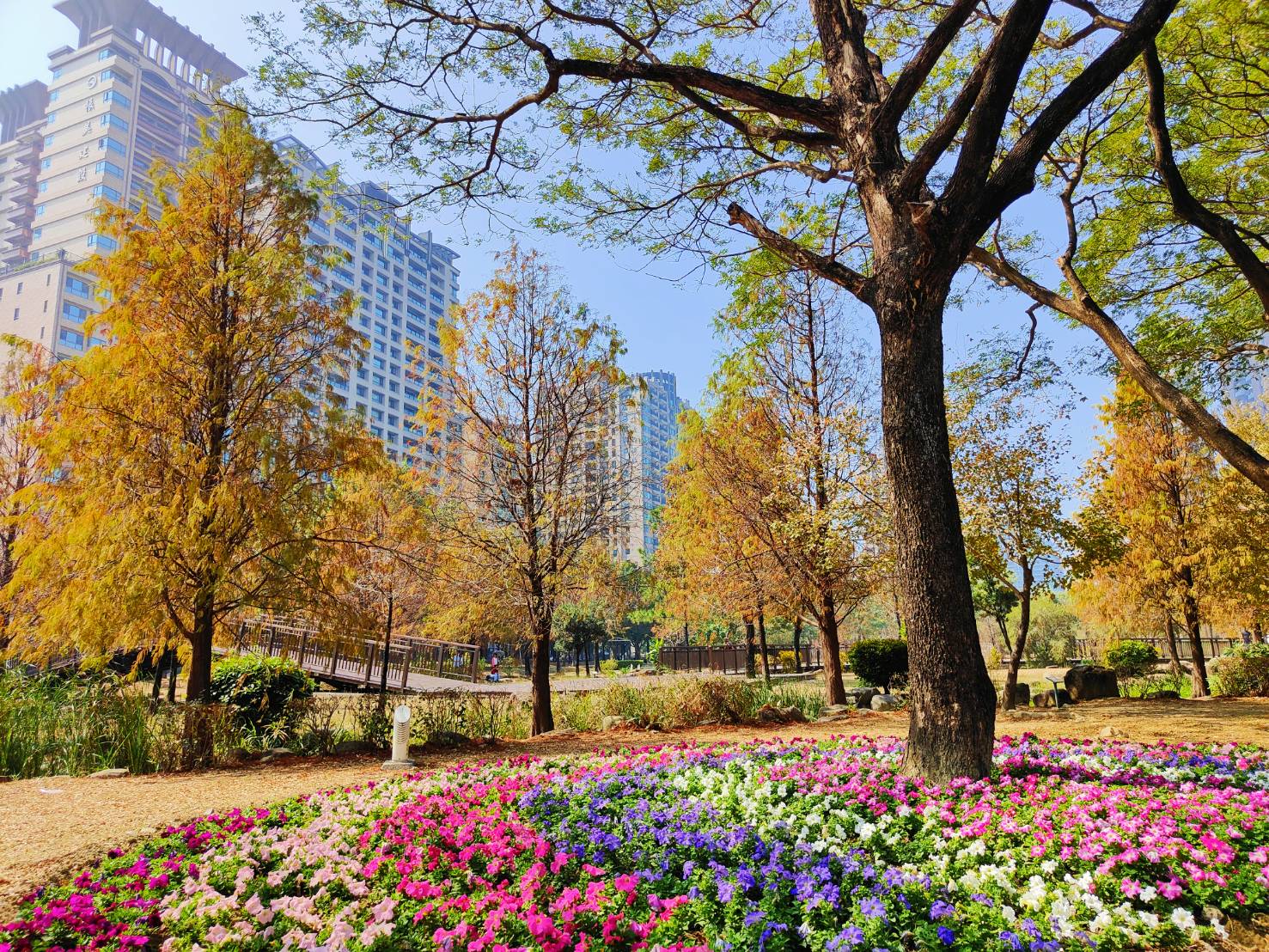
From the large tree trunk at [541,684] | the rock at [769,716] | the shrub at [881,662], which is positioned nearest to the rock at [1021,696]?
the shrub at [881,662]

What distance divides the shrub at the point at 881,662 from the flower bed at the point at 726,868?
10326 mm

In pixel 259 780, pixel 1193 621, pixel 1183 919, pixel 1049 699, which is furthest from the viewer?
pixel 1193 621

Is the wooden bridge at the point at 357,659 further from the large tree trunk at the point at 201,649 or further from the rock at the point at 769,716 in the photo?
the rock at the point at 769,716

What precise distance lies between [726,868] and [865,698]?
35.1 feet

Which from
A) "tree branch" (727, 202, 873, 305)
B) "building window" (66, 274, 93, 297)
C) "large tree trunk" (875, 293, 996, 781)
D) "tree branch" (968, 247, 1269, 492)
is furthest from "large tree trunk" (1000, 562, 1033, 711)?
"building window" (66, 274, 93, 297)

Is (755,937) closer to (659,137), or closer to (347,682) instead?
(659,137)

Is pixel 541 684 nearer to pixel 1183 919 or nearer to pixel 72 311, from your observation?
pixel 1183 919

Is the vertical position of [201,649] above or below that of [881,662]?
above

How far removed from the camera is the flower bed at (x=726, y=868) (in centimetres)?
268

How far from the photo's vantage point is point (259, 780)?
261 inches

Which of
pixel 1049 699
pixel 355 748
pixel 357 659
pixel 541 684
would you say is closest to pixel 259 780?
pixel 355 748

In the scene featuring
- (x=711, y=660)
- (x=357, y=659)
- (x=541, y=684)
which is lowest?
(x=711, y=660)

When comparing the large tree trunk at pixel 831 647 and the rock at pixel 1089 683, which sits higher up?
the large tree trunk at pixel 831 647

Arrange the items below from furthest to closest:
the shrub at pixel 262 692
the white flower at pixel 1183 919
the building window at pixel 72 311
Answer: the building window at pixel 72 311 < the shrub at pixel 262 692 < the white flower at pixel 1183 919
